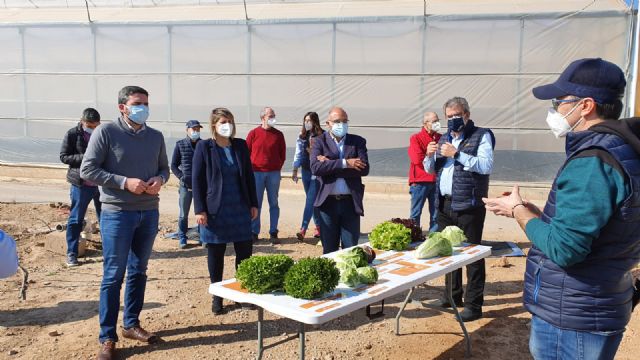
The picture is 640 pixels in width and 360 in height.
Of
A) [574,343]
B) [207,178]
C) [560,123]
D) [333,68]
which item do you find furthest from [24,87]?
[574,343]

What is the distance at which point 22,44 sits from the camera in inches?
637

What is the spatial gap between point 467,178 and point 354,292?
2.13 m

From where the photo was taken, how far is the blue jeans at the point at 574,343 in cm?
217

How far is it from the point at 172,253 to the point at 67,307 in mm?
2123

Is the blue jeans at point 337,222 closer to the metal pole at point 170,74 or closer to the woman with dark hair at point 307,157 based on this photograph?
the woman with dark hair at point 307,157

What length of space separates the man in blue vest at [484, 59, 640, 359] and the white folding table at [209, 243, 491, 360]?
0.94 meters

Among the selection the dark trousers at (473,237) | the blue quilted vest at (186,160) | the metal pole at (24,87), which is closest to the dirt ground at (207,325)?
the dark trousers at (473,237)

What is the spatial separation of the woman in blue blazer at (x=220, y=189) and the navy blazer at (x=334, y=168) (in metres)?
0.69

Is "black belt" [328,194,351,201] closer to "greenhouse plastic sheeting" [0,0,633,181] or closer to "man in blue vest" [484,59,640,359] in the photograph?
"man in blue vest" [484,59,640,359]

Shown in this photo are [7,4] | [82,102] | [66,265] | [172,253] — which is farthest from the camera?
[7,4]

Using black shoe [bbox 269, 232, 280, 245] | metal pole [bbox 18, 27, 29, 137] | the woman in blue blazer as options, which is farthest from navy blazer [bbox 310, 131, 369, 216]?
metal pole [bbox 18, 27, 29, 137]

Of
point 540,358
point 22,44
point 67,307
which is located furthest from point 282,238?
point 22,44

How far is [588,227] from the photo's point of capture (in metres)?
1.99

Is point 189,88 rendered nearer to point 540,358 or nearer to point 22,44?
point 22,44
